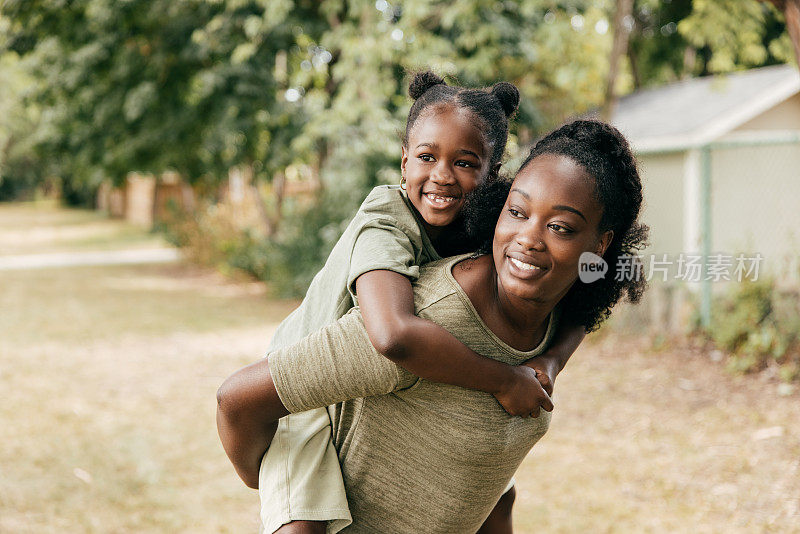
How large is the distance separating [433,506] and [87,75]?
13.6 m

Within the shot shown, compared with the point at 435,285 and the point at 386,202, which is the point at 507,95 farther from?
Result: the point at 435,285

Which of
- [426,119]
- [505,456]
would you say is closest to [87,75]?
[426,119]

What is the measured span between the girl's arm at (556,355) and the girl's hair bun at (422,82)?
90 centimetres

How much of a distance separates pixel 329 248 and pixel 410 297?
32.9 feet

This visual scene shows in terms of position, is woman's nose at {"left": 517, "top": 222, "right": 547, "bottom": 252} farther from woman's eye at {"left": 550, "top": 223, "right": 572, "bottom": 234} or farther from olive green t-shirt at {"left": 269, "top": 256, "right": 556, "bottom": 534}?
olive green t-shirt at {"left": 269, "top": 256, "right": 556, "bottom": 534}

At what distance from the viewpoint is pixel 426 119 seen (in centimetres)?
226

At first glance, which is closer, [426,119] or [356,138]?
[426,119]

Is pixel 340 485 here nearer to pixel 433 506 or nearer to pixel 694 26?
pixel 433 506

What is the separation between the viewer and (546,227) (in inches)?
59.7

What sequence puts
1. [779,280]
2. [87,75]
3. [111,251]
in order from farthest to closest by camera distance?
[111,251] → [87,75] → [779,280]

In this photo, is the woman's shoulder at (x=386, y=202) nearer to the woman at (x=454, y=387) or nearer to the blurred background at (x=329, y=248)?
the woman at (x=454, y=387)

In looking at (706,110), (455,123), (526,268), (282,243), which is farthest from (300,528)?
(706,110)

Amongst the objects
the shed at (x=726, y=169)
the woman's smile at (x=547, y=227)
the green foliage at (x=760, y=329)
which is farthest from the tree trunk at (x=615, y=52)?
the woman's smile at (x=547, y=227)

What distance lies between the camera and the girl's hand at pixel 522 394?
5.07 feet
